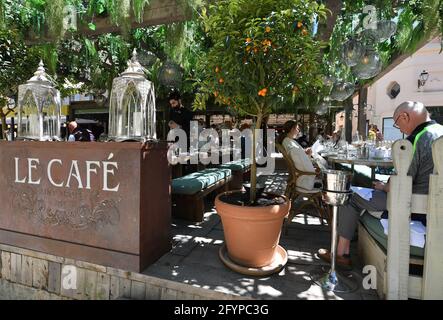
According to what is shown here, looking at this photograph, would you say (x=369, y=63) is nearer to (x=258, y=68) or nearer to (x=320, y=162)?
(x=320, y=162)

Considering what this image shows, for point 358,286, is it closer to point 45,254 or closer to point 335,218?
point 335,218

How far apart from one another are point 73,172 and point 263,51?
1636 mm

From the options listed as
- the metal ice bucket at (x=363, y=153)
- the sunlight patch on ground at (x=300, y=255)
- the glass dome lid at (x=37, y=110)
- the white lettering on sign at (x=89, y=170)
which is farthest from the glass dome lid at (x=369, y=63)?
the glass dome lid at (x=37, y=110)

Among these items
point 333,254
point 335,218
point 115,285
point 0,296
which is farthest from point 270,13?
point 0,296

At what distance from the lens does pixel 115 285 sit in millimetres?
1966

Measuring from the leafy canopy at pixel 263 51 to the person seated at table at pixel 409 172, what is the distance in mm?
694

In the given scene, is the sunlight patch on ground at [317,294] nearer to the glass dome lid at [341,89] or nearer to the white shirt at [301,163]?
the white shirt at [301,163]

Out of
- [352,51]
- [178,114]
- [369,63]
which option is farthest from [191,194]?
[369,63]

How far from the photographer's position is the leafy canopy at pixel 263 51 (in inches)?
69.4

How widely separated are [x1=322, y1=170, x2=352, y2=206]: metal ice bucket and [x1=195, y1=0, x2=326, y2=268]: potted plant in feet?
1.20

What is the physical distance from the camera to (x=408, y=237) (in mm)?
1589
